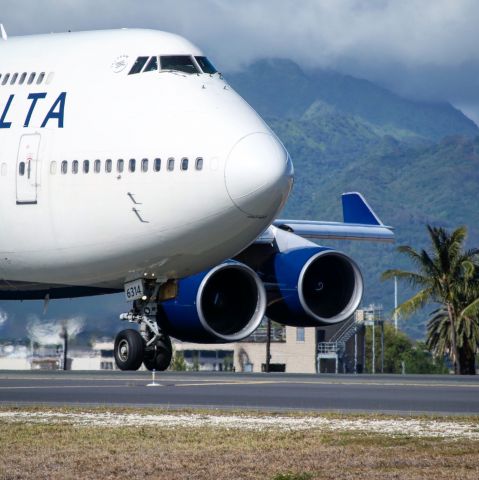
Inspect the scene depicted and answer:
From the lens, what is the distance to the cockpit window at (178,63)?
78.8 feet

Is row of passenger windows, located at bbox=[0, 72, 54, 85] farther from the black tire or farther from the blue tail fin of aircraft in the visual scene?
the blue tail fin of aircraft

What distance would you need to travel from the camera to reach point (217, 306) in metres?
27.4

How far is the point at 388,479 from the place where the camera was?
10867mm

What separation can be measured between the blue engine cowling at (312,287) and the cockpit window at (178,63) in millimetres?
5935

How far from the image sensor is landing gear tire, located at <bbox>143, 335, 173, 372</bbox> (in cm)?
2528

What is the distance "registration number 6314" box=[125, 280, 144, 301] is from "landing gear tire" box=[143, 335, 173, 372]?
1033 millimetres

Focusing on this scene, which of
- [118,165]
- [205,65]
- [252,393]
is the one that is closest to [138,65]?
A: [205,65]

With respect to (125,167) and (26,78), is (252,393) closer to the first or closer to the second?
(125,167)

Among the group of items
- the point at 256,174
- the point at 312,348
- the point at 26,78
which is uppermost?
the point at 26,78

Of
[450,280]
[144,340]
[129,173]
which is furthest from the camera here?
[450,280]

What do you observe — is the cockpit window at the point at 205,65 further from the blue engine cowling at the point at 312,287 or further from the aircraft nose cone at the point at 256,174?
the blue engine cowling at the point at 312,287

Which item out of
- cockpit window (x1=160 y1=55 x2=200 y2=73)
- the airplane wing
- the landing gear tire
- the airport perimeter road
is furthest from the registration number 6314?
the airplane wing

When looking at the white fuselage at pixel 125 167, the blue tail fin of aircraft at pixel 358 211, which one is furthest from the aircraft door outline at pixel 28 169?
the blue tail fin of aircraft at pixel 358 211

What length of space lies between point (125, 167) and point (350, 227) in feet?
41.9
